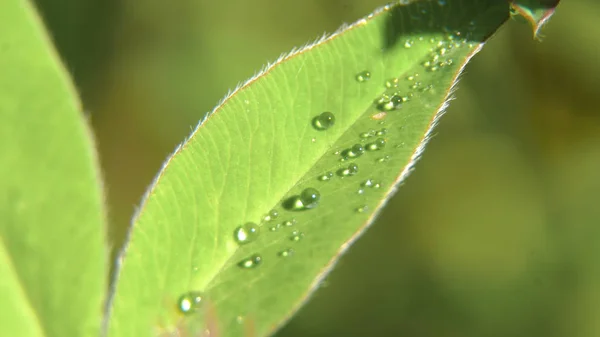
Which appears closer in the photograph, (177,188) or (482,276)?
(177,188)

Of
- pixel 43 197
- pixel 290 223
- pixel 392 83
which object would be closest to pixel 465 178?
pixel 392 83

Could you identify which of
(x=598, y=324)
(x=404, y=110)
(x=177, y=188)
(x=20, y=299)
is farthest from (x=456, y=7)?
(x=598, y=324)

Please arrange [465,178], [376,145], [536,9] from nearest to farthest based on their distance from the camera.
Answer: [536,9] → [376,145] → [465,178]

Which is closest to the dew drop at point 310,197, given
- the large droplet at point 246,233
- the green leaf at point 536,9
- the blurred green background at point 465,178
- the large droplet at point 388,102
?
the large droplet at point 246,233

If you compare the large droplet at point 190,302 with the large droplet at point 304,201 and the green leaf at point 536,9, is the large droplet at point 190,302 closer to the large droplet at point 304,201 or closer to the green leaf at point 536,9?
the large droplet at point 304,201

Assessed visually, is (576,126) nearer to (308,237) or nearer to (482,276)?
(482,276)

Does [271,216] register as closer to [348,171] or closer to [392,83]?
[348,171]
